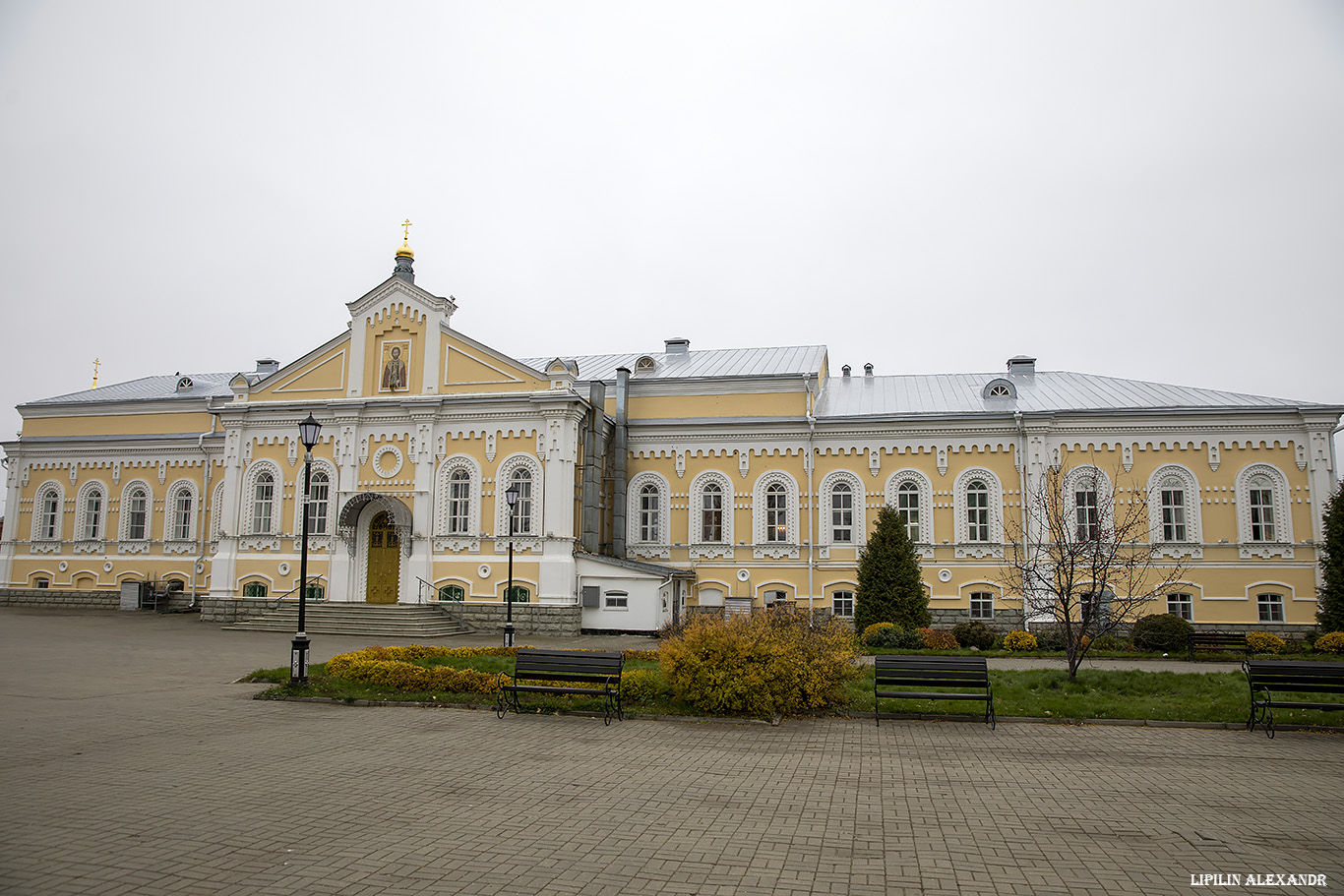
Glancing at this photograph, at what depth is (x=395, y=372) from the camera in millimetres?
29906

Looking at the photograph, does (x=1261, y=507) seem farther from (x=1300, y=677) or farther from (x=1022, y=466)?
(x=1300, y=677)

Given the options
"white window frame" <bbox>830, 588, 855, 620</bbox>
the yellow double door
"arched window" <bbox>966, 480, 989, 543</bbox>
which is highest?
"arched window" <bbox>966, 480, 989, 543</bbox>

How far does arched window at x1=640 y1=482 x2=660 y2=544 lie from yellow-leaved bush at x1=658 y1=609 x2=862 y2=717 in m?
17.8

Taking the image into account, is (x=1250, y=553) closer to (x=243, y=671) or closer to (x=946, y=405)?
(x=946, y=405)

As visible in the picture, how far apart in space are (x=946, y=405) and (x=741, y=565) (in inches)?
363

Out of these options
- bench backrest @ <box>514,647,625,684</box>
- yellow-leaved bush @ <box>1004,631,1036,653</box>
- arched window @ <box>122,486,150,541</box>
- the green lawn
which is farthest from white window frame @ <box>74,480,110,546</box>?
yellow-leaved bush @ <box>1004,631,1036,653</box>

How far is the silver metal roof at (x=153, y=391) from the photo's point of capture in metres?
36.1

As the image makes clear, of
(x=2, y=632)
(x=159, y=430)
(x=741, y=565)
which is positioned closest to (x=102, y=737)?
(x=2, y=632)

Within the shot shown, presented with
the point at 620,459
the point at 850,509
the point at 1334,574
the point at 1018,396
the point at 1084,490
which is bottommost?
the point at 1334,574

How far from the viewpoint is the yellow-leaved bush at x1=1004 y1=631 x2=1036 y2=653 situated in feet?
75.0

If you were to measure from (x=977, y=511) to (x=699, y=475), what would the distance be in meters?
9.58

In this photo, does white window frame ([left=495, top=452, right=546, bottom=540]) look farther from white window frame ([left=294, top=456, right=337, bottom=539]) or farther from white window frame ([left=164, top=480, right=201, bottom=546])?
white window frame ([left=164, top=480, right=201, bottom=546])

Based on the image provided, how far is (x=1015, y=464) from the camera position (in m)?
28.8

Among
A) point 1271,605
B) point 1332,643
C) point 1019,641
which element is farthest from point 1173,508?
point 1019,641
